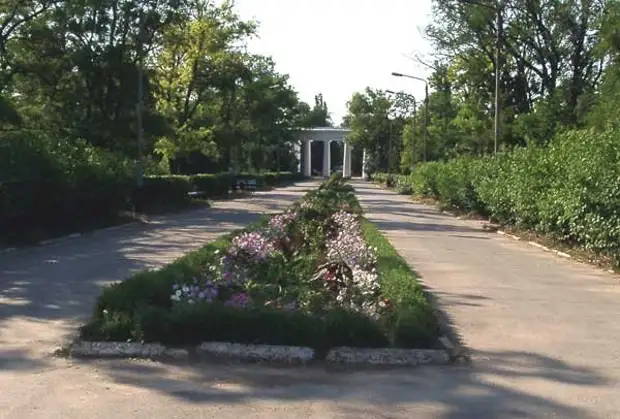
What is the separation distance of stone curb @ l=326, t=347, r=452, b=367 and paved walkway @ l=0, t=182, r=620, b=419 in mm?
208

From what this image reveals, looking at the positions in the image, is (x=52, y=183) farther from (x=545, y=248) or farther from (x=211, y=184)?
(x=211, y=184)

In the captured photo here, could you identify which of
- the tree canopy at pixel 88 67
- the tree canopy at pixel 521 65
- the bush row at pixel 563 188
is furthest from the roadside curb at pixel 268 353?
the tree canopy at pixel 521 65

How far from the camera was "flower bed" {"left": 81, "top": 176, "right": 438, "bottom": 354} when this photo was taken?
8219 mm

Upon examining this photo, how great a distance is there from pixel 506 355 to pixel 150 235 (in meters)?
16.5

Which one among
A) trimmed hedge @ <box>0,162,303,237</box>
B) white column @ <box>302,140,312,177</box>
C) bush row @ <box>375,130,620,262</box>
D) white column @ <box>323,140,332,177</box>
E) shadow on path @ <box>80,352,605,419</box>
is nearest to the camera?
shadow on path @ <box>80,352,605,419</box>

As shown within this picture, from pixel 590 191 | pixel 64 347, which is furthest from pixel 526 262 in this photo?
pixel 64 347

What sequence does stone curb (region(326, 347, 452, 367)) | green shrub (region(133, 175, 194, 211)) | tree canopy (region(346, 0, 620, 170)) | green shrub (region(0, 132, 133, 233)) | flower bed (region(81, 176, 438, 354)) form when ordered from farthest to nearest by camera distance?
tree canopy (region(346, 0, 620, 170)) → green shrub (region(133, 175, 194, 211)) → green shrub (region(0, 132, 133, 233)) → flower bed (region(81, 176, 438, 354)) → stone curb (region(326, 347, 452, 367))

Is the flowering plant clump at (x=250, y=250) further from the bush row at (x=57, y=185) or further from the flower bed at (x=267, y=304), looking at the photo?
the bush row at (x=57, y=185)

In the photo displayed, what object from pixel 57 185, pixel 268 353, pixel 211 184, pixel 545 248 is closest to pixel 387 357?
pixel 268 353

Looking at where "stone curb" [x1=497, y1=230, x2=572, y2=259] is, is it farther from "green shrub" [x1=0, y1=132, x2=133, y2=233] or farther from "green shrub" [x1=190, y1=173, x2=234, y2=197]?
→ "green shrub" [x1=190, y1=173, x2=234, y2=197]

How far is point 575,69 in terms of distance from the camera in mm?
50344

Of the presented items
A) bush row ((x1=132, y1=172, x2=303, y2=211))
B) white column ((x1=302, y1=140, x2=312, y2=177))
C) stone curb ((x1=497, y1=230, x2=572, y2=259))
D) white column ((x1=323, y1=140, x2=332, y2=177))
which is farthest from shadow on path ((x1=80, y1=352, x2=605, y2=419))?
white column ((x1=323, y1=140, x2=332, y2=177))

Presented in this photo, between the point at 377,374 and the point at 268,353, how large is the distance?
1.06m

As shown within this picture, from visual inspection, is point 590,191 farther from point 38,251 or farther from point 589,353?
point 38,251
